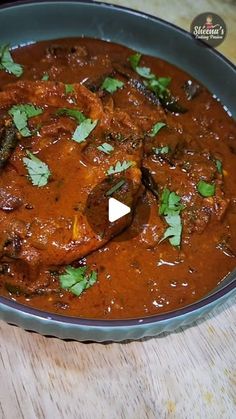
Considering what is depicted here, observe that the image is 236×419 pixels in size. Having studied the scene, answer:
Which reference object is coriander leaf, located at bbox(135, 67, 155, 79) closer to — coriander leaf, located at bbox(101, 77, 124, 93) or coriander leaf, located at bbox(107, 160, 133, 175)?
coriander leaf, located at bbox(101, 77, 124, 93)

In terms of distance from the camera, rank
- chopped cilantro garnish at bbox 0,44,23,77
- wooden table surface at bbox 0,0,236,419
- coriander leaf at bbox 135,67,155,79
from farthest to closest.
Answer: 1. coriander leaf at bbox 135,67,155,79
2. chopped cilantro garnish at bbox 0,44,23,77
3. wooden table surface at bbox 0,0,236,419

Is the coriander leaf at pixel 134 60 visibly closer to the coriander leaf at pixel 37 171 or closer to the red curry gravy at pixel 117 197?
the red curry gravy at pixel 117 197

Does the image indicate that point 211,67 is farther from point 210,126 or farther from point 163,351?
point 163,351

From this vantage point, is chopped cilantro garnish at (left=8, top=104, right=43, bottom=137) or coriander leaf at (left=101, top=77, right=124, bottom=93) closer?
chopped cilantro garnish at (left=8, top=104, right=43, bottom=137)

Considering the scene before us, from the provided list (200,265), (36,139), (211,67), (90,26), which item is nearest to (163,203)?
(200,265)

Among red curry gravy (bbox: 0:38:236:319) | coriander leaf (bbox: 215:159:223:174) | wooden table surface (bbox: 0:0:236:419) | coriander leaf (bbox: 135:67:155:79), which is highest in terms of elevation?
coriander leaf (bbox: 135:67:155:79)

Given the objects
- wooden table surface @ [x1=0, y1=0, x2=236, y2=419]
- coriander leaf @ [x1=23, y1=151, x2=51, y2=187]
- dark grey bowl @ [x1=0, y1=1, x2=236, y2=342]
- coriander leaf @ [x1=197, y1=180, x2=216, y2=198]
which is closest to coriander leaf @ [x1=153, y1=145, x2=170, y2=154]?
coriander leaf @ [x1=197, y1=180, x2=216, y2=198]
